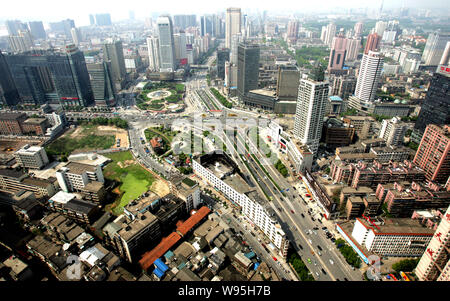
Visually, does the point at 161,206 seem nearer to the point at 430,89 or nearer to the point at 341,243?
the point at 341,243

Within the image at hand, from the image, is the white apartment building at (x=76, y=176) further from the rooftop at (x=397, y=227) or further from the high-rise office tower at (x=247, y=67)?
the high-rise office tower at (x=247, y=67)

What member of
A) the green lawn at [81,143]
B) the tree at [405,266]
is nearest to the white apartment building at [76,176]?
the green lawn at [81,143]

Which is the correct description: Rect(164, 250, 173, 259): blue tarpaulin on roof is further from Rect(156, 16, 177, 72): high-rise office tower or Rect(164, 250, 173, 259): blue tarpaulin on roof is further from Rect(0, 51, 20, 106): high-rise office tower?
Rect(156, 16, 177, 72): high-rise office tower

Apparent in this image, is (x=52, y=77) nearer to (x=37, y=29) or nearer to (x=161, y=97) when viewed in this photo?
(x=161, y=97)

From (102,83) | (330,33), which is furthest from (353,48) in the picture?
(102,83)

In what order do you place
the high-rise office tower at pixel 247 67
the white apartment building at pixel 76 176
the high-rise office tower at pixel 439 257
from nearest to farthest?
the high-rise office tower at pixel 439 257 → the white apartment building at pixel 76 176 → the high-rise office tower at pixel 247 67
